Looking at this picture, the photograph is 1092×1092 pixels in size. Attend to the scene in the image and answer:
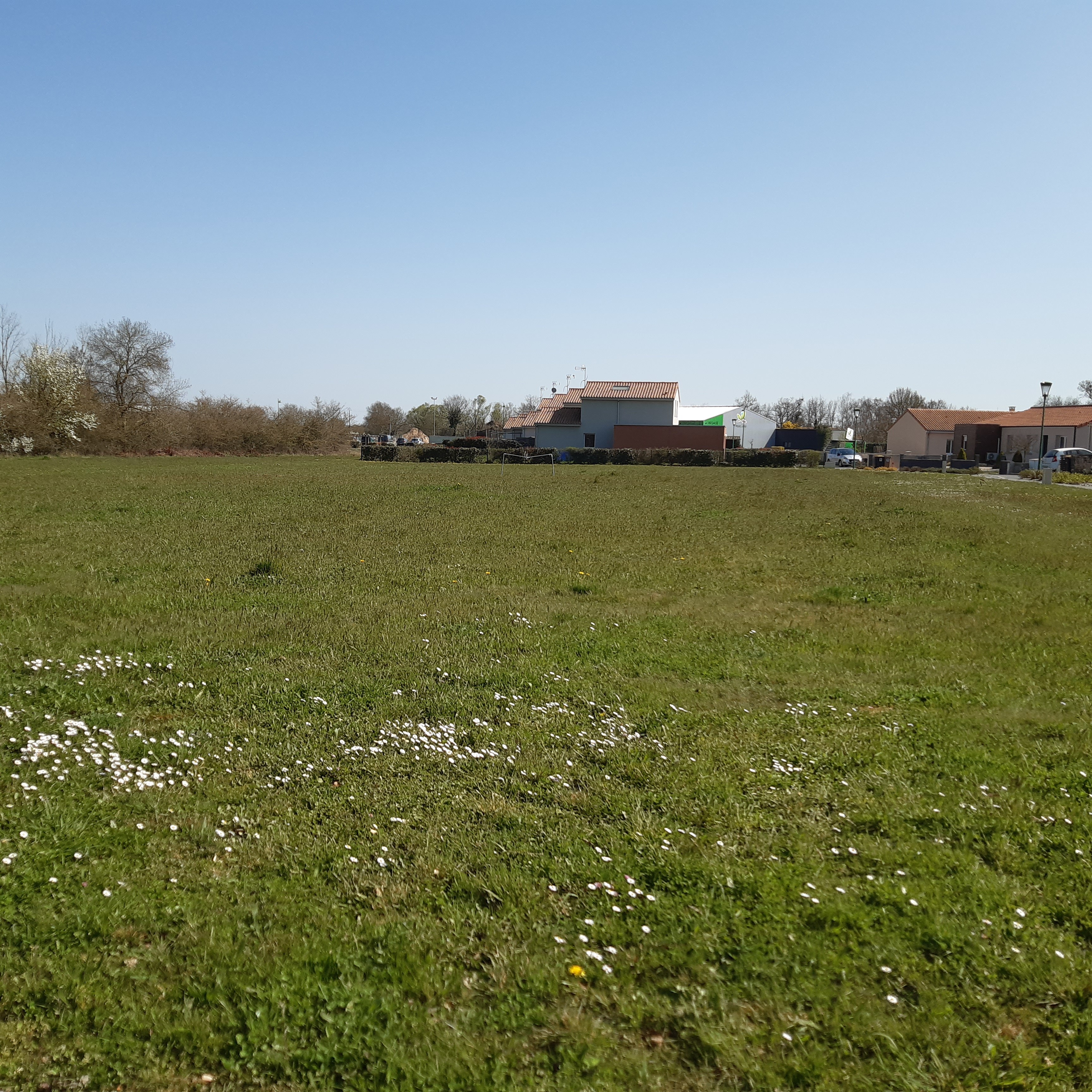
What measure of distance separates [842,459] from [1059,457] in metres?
16.6

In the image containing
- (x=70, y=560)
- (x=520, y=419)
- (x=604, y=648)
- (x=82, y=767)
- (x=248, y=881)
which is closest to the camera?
(x=248, y=881)

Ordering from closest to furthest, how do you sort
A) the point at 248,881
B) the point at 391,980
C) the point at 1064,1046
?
the point at 1064,1046 < the point at 391,980 < the point at 248,881

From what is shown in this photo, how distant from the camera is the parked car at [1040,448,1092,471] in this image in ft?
170

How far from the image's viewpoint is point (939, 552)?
655 inches

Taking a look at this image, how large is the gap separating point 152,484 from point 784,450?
1953 inches

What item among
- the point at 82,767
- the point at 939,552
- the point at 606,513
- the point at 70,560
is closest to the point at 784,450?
the point at 606,513

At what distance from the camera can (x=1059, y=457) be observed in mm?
55875

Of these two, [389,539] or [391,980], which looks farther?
[389,539]

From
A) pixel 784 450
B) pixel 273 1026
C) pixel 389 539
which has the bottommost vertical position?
pixel 273 1026

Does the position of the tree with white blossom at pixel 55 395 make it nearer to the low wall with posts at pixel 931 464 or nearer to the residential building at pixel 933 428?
the low wall with posts at pixel 931 464

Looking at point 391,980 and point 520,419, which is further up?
point 520,419

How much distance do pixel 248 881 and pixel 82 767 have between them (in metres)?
1.87

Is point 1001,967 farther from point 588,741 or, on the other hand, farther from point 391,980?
point 588,741

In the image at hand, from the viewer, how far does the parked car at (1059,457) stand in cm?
5187
